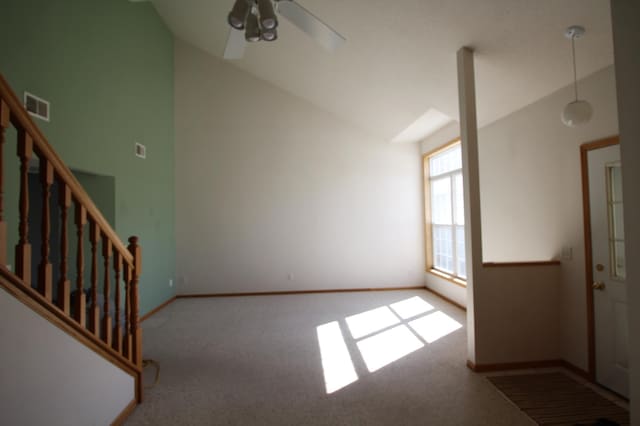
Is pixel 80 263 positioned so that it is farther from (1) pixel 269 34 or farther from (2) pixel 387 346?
(2) pixel 387 346

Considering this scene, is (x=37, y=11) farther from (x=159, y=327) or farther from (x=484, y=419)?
(x=484, y=419)

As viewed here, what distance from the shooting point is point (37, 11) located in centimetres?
257

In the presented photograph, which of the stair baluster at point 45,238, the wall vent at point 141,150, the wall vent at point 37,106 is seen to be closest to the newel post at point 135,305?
the stair baluster at point 45,238

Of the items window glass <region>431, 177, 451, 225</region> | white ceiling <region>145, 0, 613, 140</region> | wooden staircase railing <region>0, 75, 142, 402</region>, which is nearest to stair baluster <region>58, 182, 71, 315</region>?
wooden staircase railing <region>0, 75, 142, 402</region>

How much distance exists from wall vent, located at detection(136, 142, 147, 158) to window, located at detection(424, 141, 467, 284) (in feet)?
14.5

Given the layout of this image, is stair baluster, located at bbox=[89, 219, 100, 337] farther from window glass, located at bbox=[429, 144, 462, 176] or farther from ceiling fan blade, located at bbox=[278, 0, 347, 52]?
window glass, located at bbox=[429, 144, 462, 176]

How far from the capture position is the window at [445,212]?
15.8 feet

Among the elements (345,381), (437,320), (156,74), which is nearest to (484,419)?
(345,381)

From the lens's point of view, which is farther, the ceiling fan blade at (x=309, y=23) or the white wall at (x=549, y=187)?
the white wall at (x=549, y=187)

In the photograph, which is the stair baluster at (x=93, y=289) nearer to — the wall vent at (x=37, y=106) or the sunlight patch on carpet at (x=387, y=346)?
the wall vent at (x=37, y=106)

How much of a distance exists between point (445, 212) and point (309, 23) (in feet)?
12.6

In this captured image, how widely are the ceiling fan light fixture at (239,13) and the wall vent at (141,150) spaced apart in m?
2.86

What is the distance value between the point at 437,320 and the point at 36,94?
4.76 meters

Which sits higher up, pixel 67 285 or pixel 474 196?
pixel 474 196
